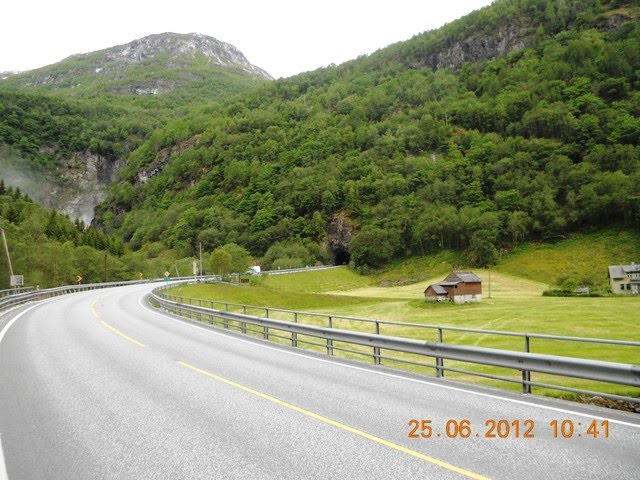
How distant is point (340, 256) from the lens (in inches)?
5669

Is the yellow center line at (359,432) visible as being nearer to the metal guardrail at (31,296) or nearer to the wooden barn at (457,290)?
the metal guardrail at (31,296)

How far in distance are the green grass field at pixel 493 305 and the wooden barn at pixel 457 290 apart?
2364 mm

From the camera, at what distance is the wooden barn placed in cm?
6500

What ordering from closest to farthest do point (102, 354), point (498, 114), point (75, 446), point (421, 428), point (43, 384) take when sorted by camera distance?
point (75, 446), point (421, 428), point (43, 384), point (102, 354), point (498, 114)

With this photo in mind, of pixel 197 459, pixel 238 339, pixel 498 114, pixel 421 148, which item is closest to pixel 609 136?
pixel 498 114

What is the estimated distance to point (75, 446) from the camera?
600 cm

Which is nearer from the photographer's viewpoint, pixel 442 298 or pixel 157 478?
pixel 157 478

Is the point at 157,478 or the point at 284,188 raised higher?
the point at 284,188

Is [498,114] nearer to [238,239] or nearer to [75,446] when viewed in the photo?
[238,239]

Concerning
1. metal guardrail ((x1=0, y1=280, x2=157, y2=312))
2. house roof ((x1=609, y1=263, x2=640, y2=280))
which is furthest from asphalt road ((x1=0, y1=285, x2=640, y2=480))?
house roof ((x1=609, y1=263, x2=640, y2=280))

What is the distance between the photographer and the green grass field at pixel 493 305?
22994mm

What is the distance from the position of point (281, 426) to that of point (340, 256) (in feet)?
451

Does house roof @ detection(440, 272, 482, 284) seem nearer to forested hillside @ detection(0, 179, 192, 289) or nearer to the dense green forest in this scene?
the dense green forest

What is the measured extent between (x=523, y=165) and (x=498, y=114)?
39.9m
